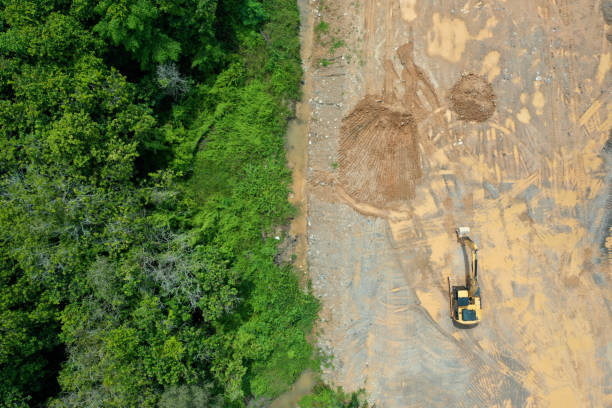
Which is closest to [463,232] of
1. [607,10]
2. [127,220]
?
[607,10]

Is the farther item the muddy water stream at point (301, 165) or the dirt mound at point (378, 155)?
the muddy water stream at point (301, 165)

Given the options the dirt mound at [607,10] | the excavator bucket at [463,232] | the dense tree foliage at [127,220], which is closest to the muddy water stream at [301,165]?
the dense tree foliage at [127,220]

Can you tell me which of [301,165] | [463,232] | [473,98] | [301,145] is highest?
[473,98]

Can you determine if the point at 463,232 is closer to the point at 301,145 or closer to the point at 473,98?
the point at 473,98

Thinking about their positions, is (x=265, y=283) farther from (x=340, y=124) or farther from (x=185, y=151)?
(x=340, y=124)

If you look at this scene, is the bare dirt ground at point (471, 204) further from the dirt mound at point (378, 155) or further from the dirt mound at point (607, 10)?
the dirt mound at point (607, 10)
